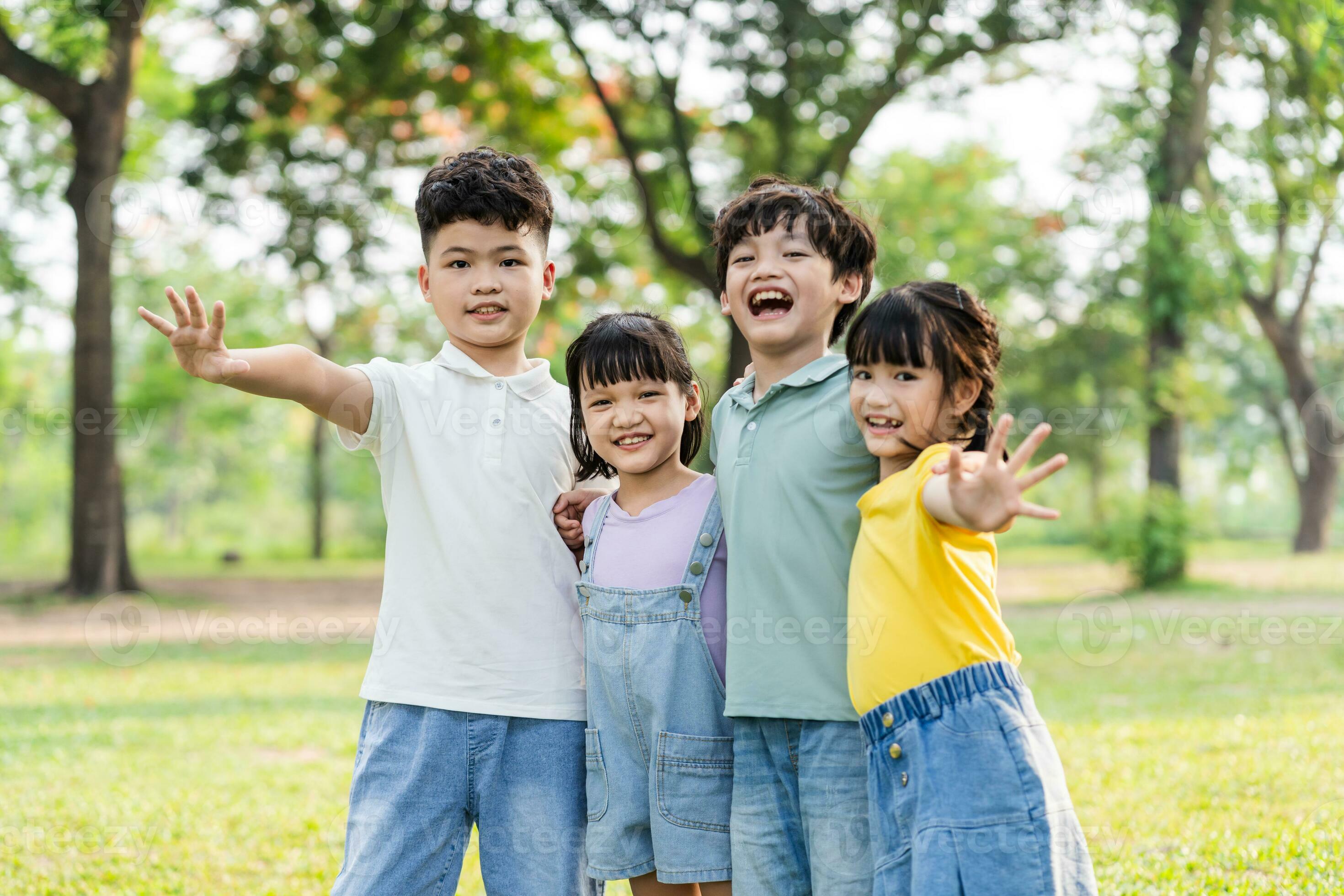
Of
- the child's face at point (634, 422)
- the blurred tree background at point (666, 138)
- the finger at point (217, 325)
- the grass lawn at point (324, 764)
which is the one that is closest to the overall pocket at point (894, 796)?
the child's face at point (634, 422)

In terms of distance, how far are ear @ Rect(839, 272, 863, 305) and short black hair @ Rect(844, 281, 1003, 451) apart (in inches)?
10.1

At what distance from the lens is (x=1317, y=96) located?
704 centimetres

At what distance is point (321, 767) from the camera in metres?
5.40

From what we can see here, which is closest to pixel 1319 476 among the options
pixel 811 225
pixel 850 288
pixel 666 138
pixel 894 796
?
pixel 666 138

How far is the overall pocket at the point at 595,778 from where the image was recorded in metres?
2.27

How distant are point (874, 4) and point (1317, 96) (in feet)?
17.4

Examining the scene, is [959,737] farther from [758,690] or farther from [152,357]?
[152,357]

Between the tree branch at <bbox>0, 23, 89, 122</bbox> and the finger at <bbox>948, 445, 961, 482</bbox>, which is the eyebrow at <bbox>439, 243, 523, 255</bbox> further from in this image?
the tree branch at <bbox>0, 23, 89, 122</bbox>

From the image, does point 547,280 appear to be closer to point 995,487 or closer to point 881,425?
point 881,425

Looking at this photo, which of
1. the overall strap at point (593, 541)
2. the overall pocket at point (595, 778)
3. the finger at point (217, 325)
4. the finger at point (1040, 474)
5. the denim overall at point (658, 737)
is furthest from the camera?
the overall strap at point (593, 541)

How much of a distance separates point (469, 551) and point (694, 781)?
0.68 meters

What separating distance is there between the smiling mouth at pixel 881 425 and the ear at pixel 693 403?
58 centimetres

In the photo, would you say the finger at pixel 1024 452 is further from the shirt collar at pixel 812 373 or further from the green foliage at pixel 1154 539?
the green foliage at pixel 1154 539

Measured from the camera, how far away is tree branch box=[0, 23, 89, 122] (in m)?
11.8
